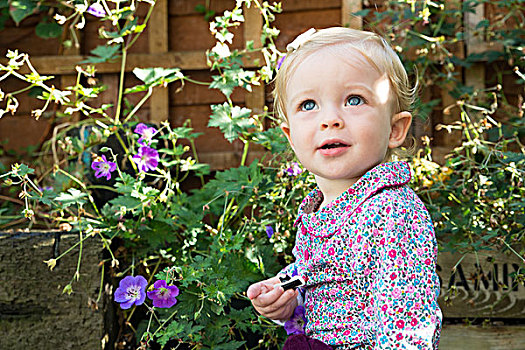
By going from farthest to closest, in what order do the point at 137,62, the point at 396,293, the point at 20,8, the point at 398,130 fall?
the point at 137,62, the point at 20,8, the point at 398,130, the point at 396,293

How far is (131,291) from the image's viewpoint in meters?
1.84

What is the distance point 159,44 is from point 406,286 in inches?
84.6

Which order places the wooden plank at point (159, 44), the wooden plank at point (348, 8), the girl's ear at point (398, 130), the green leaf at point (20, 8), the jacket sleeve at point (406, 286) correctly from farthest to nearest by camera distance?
the wooden plank at point (159, 44) → the wooden plank at point (348, 8) → the green leaf at point (20, 8) → the girl's ear at point (398, 130) → the jacket sleeve at point (406, 286)

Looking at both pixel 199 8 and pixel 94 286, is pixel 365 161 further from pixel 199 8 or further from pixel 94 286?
pixel 199 8

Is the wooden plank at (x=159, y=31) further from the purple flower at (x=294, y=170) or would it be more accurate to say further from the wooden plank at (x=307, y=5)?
the purple flower at (x=294, y=170)

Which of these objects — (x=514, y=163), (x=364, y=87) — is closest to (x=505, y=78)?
(x=514, y=163)

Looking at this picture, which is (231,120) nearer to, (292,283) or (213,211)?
(213,211)

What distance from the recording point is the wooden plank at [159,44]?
297 cm

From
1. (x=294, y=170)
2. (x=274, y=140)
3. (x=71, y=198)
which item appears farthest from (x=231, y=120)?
(x=71, y=198)

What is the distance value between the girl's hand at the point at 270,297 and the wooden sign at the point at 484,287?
2.91ft

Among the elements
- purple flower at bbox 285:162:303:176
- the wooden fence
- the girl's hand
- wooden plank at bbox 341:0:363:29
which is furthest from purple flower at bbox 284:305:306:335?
wooden plank at bbox 341:0:363:29

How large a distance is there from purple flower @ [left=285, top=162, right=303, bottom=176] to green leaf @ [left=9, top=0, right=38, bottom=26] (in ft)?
4.36

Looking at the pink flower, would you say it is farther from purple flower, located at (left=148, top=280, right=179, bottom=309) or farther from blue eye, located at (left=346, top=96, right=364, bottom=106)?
purple flower, located at (left=148, top=280, right=179, bottom=309)

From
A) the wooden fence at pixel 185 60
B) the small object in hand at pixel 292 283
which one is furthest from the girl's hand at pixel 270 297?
the wooden fence at pixel 185 60
